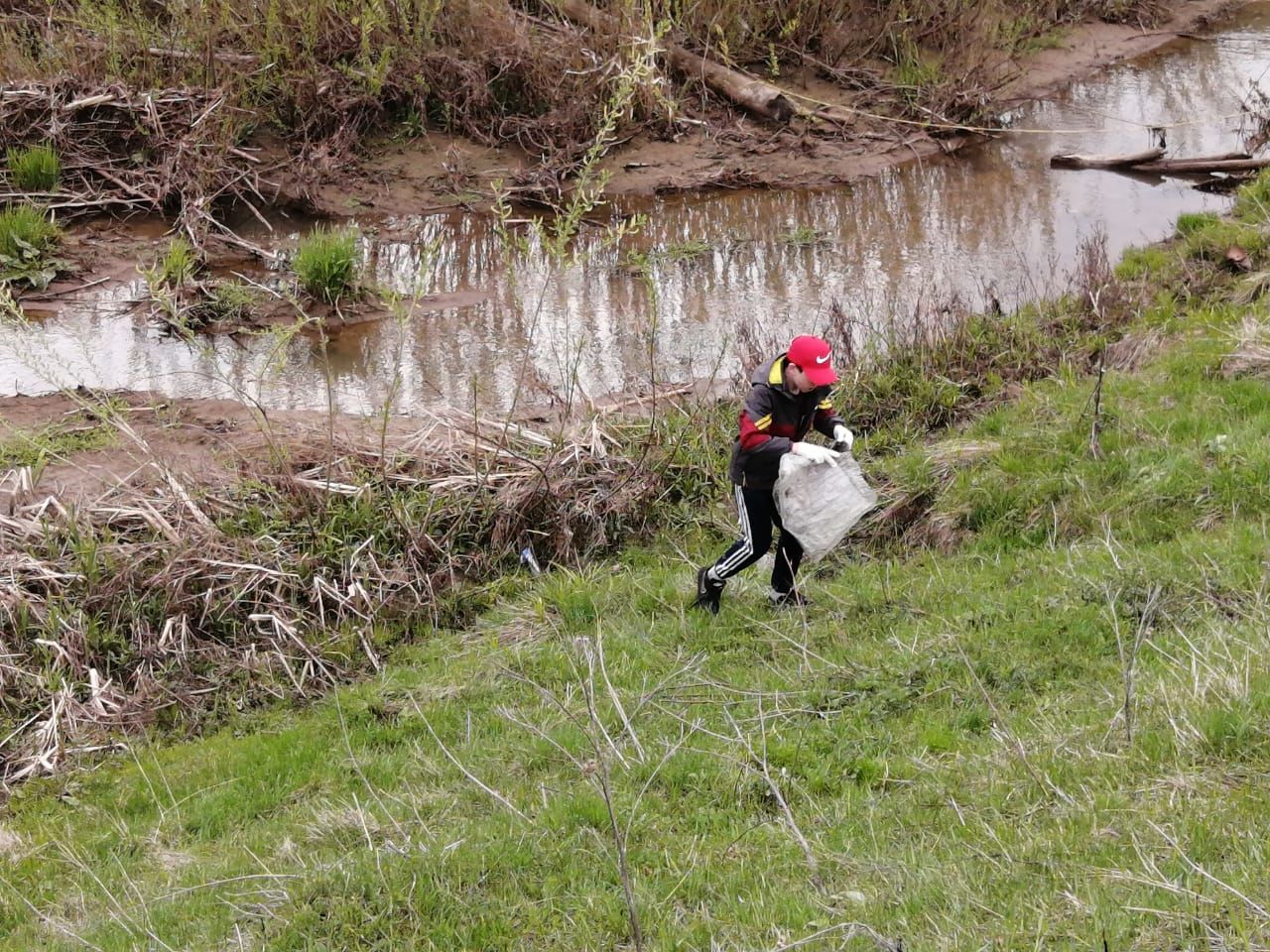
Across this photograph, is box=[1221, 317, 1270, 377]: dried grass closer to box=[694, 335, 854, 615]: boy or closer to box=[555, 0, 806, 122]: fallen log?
box=[694, 335, 854, 615]: boy

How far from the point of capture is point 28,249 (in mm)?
11938

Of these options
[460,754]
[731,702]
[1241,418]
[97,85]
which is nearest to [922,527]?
[1241,418]

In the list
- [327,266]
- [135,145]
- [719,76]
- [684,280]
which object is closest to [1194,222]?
[684,280]

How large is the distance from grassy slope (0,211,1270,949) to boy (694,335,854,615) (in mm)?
492

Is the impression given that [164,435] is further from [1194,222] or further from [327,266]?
[1194,222]

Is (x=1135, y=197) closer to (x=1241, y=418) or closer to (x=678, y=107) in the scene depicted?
(x=678, y=107)

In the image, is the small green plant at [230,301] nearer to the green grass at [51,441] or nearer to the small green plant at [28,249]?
the small green plant at [28,249]

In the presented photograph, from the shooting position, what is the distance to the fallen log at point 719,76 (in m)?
15.0

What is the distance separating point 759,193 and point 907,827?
1053 cm

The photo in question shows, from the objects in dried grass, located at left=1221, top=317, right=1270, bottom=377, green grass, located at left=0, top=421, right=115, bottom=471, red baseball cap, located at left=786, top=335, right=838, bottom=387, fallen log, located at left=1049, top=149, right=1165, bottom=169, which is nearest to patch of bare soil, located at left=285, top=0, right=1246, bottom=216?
fallen log, located at left=1049, top=149, right=1165, bottom=169

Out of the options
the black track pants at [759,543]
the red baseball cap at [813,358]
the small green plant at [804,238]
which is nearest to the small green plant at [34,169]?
the small green plant at [804,238]

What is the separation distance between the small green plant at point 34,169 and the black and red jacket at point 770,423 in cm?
939

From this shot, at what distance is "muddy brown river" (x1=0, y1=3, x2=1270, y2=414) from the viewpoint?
10.4m

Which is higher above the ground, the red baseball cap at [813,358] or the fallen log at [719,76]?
the fallen log at [719,76]
